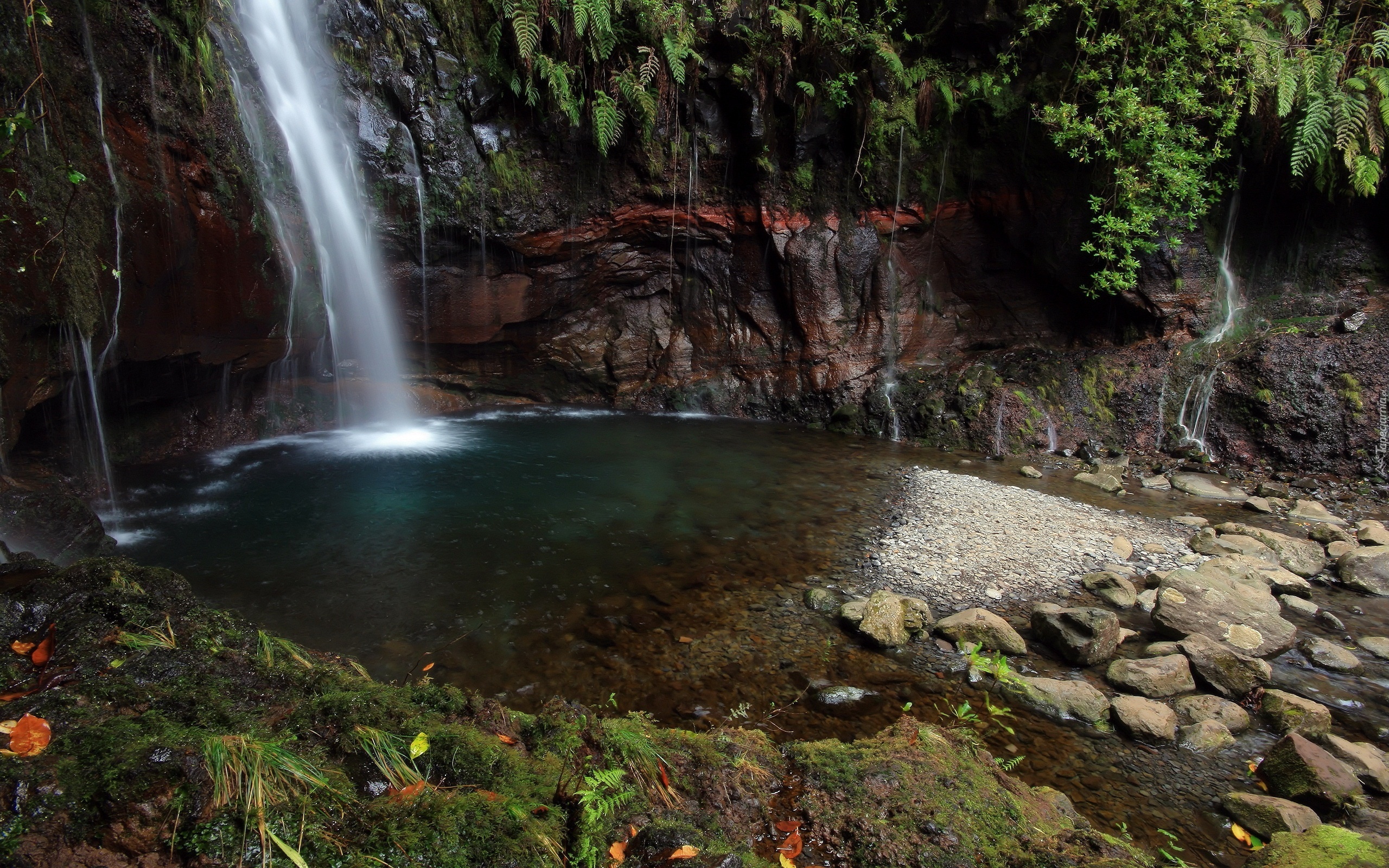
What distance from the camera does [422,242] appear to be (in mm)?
12234

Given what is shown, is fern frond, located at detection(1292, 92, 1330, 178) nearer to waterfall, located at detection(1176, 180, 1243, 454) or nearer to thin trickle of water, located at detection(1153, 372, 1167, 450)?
waterfall, located at detection(1176, 180, 1243, 454)

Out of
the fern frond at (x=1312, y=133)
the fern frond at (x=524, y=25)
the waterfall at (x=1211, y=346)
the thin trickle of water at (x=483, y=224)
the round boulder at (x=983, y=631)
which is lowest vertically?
the round boulder at (x=983, y=631)

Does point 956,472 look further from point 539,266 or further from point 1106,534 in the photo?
point 539,266

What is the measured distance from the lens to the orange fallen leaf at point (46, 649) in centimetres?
224

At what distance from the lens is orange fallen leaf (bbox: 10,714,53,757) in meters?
1.72

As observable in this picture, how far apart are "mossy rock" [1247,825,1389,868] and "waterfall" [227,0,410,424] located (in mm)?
13056

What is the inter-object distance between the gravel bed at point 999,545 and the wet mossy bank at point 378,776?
10.9 feet

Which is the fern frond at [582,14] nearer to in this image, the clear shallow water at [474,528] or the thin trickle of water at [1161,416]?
the clear shallow water at [474,528]

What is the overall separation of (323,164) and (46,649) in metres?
10.6

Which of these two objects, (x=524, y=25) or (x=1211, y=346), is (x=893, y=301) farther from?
(x=524, y=25)

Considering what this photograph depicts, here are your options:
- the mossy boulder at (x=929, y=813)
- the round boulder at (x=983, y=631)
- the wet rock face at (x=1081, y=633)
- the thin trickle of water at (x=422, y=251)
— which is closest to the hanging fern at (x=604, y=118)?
the thin trickle of water at (x=422, y=251)

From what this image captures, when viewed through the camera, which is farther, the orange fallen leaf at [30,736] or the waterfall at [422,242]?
the waterfall at [422,242]

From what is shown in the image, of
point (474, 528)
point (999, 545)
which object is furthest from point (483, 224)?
point (999, 545)

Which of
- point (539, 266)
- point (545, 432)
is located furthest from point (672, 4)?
point (545, 432)
